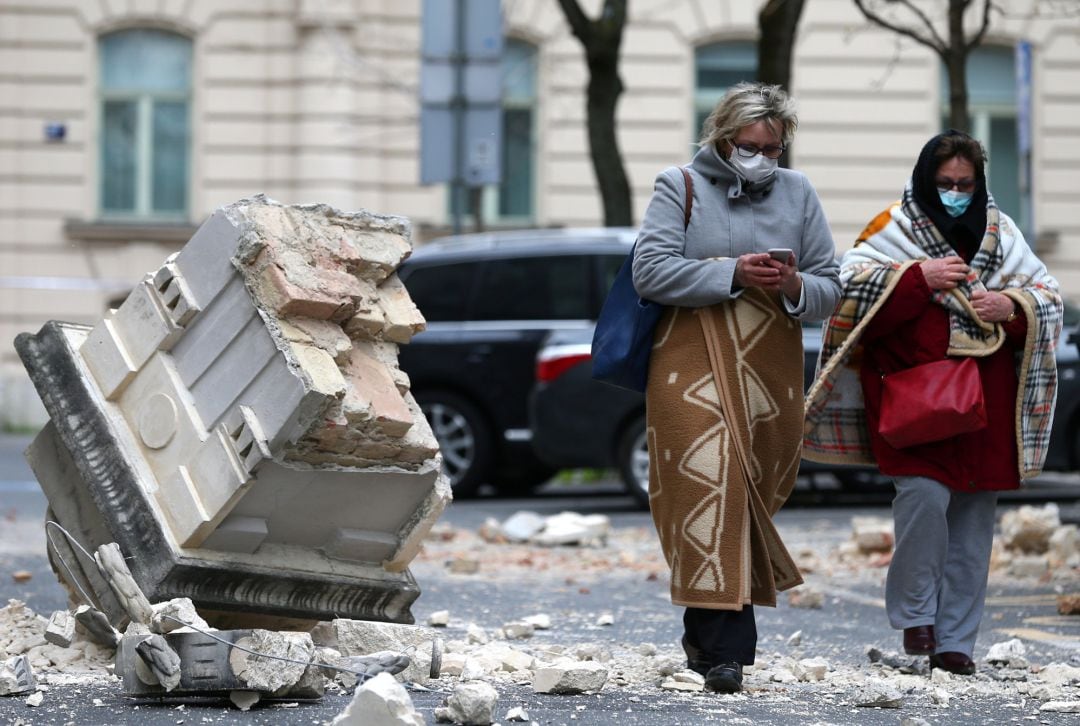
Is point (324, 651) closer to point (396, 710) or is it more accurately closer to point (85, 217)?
point (396, 710)

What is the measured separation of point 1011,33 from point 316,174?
845 centimetres

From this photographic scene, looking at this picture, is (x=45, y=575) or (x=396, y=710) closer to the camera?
(x=396, y=710)

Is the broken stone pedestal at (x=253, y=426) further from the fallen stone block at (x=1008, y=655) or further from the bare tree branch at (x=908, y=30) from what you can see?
the bare tree branch at (x=908, y=30)

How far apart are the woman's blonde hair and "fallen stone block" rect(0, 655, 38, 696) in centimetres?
251

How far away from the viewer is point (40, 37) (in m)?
22.7

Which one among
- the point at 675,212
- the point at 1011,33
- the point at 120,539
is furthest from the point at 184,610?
the point at 1011,33

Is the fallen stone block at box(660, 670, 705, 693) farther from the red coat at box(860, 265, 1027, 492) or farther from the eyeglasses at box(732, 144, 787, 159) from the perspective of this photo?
the eyeglasses at box(732, 144, 787, 159)

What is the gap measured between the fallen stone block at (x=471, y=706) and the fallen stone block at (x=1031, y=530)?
553cm

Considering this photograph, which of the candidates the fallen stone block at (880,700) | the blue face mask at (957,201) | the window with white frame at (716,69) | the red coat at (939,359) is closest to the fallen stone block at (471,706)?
the fallen stone block at (880,700)

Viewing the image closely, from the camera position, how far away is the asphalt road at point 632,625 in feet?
16.6

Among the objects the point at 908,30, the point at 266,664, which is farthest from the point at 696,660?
the point at 908,30

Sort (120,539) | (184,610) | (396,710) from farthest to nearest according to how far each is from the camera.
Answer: (120,539), (184,610), (396,710)

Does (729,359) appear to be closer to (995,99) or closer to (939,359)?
(939,359)

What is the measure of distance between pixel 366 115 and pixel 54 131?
12.2 ft
